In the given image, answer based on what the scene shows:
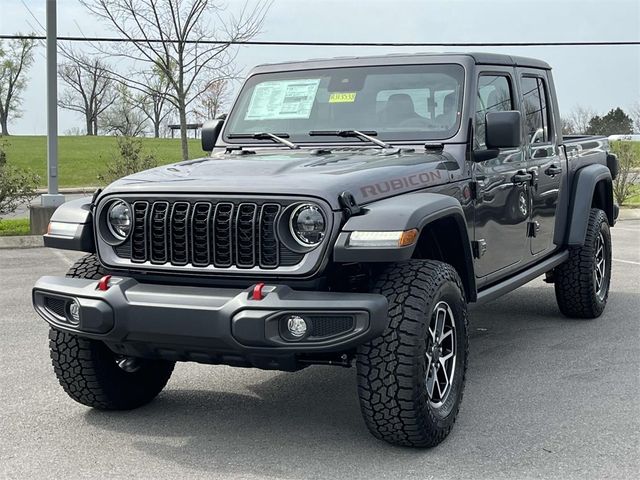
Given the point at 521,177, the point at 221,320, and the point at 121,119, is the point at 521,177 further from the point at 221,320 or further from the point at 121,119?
the point at 121,119

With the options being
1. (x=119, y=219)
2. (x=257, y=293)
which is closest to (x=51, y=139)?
(x=119, y=219)

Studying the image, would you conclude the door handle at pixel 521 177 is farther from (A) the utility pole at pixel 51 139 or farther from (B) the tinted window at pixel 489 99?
(A) the utility pole at pixel 51 139

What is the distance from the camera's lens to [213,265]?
4105 mm

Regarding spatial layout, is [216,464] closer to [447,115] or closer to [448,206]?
Result: [448,206]

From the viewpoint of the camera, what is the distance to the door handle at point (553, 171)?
21.0 feet

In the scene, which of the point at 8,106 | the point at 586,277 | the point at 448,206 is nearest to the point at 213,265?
the point at 448,206

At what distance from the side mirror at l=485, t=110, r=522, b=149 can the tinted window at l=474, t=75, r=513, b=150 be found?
0.23 meters

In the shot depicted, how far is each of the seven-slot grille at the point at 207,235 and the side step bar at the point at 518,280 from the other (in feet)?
5.42

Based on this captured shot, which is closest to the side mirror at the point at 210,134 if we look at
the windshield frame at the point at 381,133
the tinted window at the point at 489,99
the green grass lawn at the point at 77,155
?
the windshield frame at the point at 381,133

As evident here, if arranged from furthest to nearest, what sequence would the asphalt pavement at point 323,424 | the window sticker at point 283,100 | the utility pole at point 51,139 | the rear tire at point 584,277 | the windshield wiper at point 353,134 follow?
the utility pole at point 51,139, the rear tire at point 584,277, the window sticker at point 283,100, the windshield wiper at point 353,134, the asphalt pavement at point 323,424

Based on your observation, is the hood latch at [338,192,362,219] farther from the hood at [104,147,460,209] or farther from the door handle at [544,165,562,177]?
the door handle at [544,165,562,177]

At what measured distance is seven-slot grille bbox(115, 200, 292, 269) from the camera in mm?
4004

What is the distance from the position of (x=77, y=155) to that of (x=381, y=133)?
40.7 meters

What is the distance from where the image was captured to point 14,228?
14008 mm
